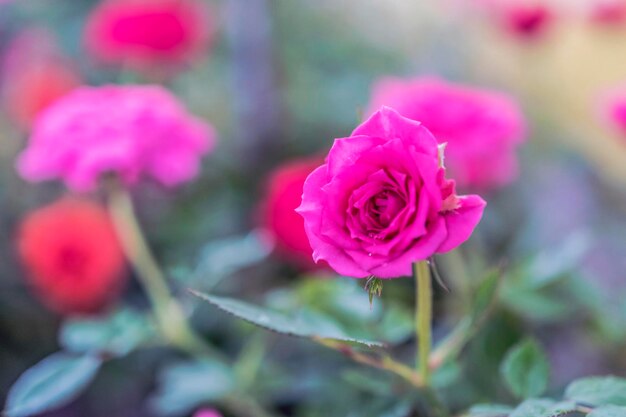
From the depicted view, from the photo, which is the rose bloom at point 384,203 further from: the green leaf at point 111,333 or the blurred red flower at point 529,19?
the blurred red flower at point 529,19

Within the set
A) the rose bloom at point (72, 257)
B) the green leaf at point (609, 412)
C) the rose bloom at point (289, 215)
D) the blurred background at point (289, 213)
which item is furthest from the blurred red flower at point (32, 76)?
the green leaf at point (609, 412)

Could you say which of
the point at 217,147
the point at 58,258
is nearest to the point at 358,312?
the point at 58,258

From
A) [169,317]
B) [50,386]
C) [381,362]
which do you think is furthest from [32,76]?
[381,362]

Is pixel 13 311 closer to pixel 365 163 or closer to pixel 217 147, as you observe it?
pixel 217 147

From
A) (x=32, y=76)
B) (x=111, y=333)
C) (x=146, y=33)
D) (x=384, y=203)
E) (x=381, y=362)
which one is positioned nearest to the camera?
(x=384, y=203)

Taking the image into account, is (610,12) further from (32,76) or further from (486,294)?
(32,76)

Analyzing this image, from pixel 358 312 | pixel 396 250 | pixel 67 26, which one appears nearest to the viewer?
Result: pixel 396 250
